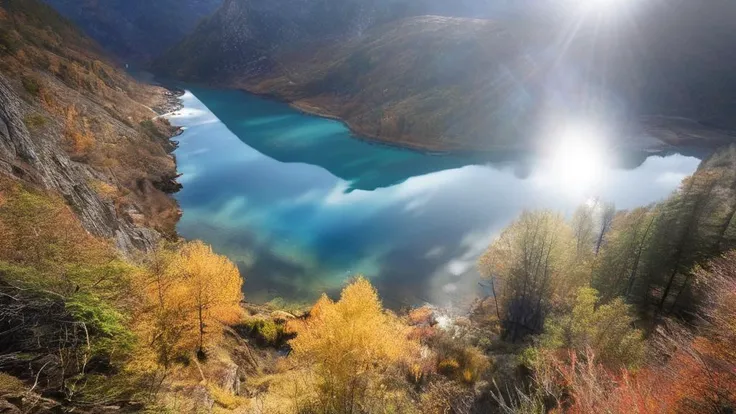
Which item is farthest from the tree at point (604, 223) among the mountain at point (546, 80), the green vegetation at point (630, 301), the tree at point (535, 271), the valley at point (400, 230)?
the mountain at point (546, 80)

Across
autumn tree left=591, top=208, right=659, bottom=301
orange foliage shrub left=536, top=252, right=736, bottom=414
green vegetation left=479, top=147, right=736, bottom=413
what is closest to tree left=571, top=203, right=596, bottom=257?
green vegetation left=479, top=147, right=736, bottom=413

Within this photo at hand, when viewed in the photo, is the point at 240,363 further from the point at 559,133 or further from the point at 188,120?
the point at 188,120

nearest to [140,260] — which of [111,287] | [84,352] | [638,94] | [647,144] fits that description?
[111,287]

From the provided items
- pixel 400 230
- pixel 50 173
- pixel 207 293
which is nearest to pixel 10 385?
pixel 207 293

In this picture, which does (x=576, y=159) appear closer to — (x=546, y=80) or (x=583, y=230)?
(x=546, y=80)

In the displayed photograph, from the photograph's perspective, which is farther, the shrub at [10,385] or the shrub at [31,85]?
the shrub at [31,85]

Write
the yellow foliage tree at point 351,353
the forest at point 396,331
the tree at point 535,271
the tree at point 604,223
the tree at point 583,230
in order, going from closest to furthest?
the forest at point 396,331, the yellow foliage tree at point 351,353, the tree at point 535,271, the tree at point 583,230, the tree at point 604,223

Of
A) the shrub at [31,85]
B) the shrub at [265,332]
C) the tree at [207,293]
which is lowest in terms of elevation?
the shrub at [265,332]

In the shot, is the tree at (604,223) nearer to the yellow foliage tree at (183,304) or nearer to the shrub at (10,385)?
the yellow foliage tree at (183,304)
